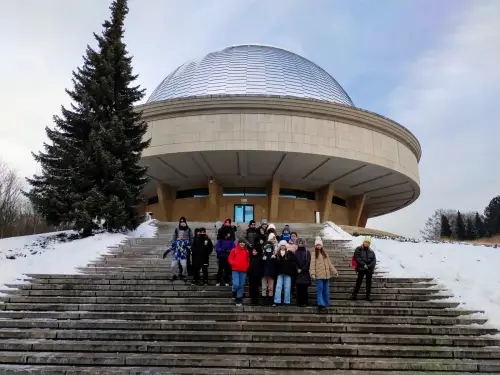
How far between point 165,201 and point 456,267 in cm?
1986

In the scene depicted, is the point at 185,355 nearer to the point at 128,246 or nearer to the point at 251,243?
the point at 251,243

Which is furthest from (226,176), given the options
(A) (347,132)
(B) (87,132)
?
(B) (87,132)

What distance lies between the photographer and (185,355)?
5949mm

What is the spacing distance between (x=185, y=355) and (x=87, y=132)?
11.0 m

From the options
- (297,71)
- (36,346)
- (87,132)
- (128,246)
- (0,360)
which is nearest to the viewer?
(0,360)

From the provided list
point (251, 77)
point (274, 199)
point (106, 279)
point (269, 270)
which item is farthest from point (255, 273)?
point (251, 77)

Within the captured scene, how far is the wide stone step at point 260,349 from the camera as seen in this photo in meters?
6.08

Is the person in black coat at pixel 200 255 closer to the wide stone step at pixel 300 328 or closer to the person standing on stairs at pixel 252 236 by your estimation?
the person standing on stairs at pixel 252 236

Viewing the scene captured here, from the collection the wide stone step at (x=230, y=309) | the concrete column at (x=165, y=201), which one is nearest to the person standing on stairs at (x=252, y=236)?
the wide stone step at (x=230, y=309)

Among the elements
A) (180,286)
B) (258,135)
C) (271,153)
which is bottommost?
(180,286)

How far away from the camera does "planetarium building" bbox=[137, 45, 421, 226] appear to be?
66.4ft

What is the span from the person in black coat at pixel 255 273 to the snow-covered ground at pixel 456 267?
3.88m

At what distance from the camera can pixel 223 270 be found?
923 centimetres

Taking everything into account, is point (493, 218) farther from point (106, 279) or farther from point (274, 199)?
point (106, 279)
